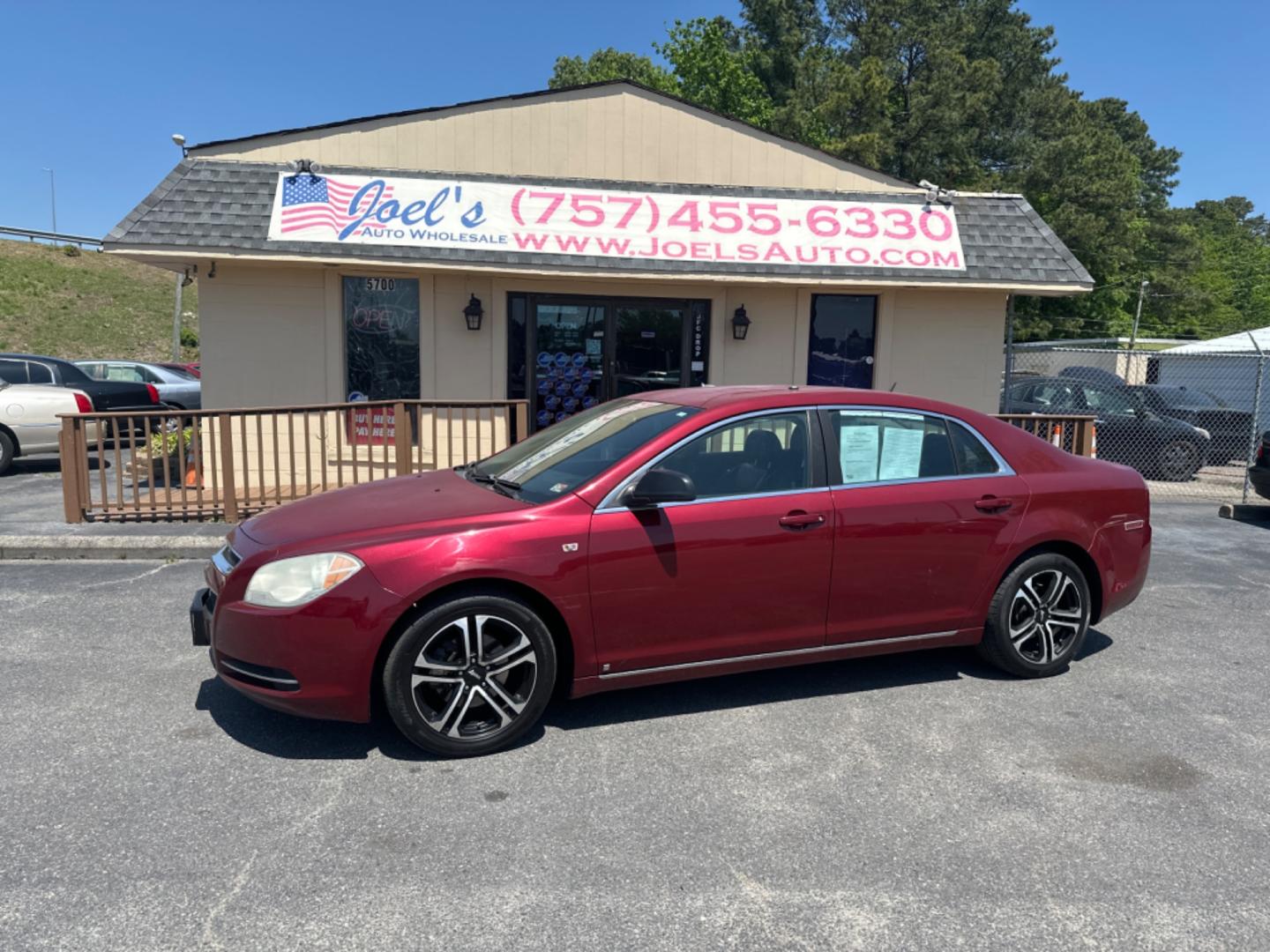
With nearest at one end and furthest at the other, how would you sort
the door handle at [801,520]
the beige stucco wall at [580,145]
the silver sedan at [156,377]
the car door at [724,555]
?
the car door at [724,555] → the door handle at [801,520] → the beige stucco wall at [580,145] → the silver sedan at [156,377]

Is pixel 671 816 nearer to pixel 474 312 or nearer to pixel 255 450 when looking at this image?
pixel 474 312

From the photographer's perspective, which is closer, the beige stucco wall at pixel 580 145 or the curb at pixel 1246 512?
the curb at pixel 1246 512

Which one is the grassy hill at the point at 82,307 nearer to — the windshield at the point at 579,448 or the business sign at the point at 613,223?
the business sign at the point at 613,223

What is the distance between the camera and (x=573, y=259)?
9766mm

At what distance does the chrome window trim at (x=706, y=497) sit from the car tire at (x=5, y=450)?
36.4 feet

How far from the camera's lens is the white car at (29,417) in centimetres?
1153

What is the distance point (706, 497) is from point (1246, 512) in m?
9.11

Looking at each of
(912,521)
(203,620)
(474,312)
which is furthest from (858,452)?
(474,312)

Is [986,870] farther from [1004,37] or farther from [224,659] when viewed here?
[1004,37]

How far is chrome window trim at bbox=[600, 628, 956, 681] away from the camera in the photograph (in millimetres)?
4004

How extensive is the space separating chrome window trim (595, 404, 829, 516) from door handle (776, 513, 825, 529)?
0.38 ft

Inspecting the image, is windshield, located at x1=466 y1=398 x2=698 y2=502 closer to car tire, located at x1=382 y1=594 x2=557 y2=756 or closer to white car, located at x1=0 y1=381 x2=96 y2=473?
car tire, located at x1=382 y1=594 x2=557 y2=756


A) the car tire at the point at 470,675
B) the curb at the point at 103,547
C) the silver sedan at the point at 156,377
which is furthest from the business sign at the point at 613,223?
the silver sedan at the point at 156,377

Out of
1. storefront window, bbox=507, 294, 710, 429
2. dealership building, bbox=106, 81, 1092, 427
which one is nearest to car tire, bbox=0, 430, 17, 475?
dealership building, bbox=106, 81, 1092, 427
